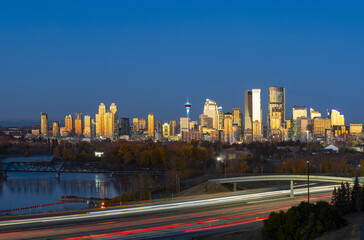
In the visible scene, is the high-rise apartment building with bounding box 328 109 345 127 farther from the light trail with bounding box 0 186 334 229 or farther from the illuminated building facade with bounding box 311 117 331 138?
the light trail with bounding box 0 186 334 229

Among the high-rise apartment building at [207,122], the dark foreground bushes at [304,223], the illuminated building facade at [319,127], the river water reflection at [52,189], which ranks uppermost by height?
the high-rise apartment building at [207,122]

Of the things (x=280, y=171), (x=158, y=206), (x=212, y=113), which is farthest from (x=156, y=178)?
(x=212, y=113)

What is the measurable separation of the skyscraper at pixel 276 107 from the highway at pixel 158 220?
15170 centimetres

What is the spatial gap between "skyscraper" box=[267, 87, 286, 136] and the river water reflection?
123m

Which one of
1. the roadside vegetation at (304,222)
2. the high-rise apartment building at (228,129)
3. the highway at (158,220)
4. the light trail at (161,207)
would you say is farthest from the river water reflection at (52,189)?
the high-rise apartment building at (228,129)

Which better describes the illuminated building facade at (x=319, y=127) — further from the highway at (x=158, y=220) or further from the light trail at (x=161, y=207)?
the highway at (x=158, y=220)

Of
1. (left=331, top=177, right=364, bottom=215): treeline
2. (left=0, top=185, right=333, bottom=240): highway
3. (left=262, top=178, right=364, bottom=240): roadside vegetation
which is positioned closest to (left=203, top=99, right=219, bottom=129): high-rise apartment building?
Result: (left=0, top=185, right=333, bottom=240): highway

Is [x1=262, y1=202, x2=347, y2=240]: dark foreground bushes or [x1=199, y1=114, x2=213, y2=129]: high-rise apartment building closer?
[x1=262, y1=202, x2=347, y2=240]: dark foreground bushes

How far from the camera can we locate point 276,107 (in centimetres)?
19075

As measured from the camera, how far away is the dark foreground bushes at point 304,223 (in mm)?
16828

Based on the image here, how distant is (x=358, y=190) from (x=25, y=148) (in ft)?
320

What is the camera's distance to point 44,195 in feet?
138

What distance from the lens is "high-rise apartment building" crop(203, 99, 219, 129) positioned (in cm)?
18762

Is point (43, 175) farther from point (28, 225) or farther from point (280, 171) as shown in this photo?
point (28, 225)
